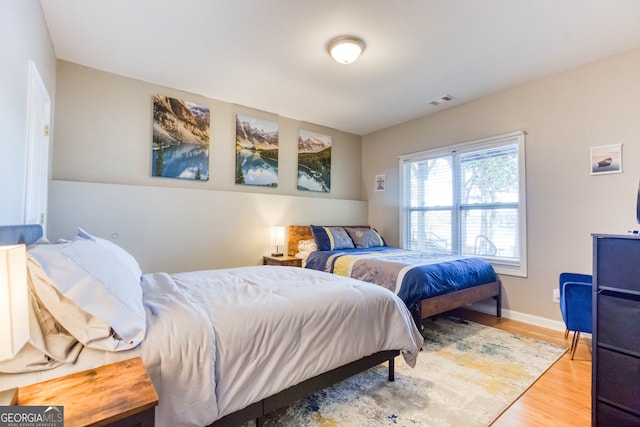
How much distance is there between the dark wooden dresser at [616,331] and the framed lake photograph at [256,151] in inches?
136

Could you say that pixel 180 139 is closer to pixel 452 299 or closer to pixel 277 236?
pixel 277 236

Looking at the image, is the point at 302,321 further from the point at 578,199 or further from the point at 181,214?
the point at 578,199

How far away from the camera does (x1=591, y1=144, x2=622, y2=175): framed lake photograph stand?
107 inches

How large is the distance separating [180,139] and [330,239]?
2178 mm

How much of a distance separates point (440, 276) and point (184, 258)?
2715 mm

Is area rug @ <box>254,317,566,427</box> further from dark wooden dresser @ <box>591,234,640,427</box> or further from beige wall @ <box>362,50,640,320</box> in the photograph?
beige wall @ <box>362,50,640,320</box>

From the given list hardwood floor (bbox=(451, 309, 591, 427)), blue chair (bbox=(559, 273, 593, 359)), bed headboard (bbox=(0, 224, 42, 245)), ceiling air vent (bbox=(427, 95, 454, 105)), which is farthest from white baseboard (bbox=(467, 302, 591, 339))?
bed headboard (bbox=(0, 224, 42, 245))

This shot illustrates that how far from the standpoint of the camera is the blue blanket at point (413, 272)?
2600 millimetres

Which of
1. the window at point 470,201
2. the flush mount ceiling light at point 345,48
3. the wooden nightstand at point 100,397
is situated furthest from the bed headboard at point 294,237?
the wooden nightstand at point 100,397

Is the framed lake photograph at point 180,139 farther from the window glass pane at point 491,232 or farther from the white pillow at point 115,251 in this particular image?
the window glass pane at point 491,232

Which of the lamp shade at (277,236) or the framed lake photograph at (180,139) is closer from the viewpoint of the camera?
the framed lake photograph at (180,139)

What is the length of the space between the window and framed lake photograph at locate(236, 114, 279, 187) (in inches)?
76.7

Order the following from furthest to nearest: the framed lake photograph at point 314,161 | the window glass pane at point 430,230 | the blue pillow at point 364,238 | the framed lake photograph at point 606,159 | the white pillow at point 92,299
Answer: the framed lake photograph at point 314,161 → the blue pillow at point 364,238 → the window glass pane at point 430,230 → the framed lake photograph at point 606,159 → the white pillow at point 92,299

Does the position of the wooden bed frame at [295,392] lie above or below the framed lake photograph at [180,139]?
below
